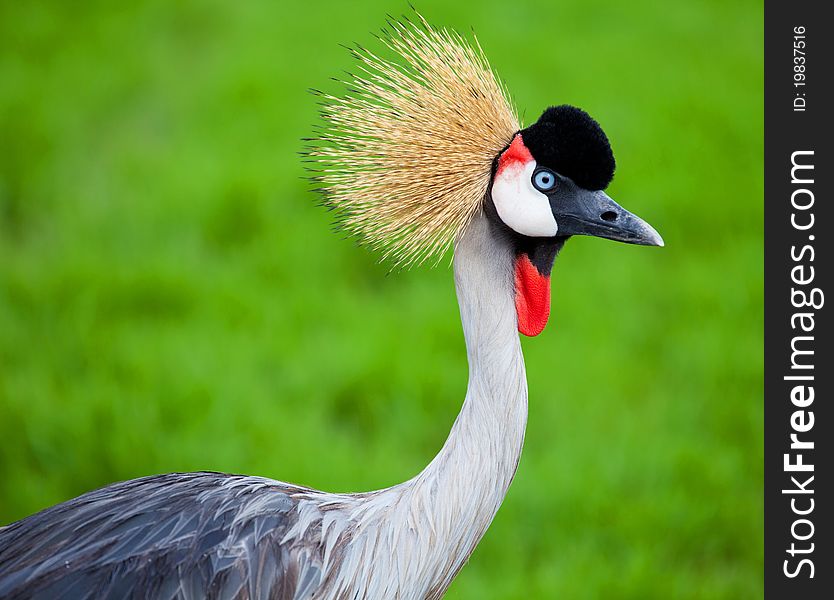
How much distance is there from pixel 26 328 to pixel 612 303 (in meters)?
1.71

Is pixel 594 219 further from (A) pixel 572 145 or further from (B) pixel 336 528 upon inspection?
(B) pixel 336 528

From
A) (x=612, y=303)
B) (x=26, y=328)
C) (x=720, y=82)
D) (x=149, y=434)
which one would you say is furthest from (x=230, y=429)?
(x=720, y=82)

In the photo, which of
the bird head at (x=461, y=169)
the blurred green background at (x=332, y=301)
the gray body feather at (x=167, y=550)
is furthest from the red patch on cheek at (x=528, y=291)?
the blurred green background at (x=332, y=301)

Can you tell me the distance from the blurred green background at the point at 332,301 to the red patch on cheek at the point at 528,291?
85cm

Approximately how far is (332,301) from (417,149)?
1493 mm

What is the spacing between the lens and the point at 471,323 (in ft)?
4.49

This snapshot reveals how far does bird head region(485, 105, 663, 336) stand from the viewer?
4.35 ft

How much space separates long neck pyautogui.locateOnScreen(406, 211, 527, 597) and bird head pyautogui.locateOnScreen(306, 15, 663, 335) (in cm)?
5

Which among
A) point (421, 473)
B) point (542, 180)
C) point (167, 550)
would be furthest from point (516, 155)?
point (167, 550)

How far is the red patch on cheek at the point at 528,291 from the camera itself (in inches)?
54.9

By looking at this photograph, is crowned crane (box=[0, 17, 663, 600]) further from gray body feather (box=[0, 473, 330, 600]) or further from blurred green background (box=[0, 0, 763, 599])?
blurred green background (box=[0, 0, 763, 599])

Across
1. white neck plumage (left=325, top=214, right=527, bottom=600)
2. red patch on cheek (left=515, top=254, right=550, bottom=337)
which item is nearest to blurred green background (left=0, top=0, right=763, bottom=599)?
white neck plumage (left=325, top=214, right=527, bottom=600)

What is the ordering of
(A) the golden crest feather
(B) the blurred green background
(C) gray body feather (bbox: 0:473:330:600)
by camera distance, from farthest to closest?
(B) the blurred green background, (A) the golden crest feather, (C) gray body feather (bbox: 0:473:330:600)
